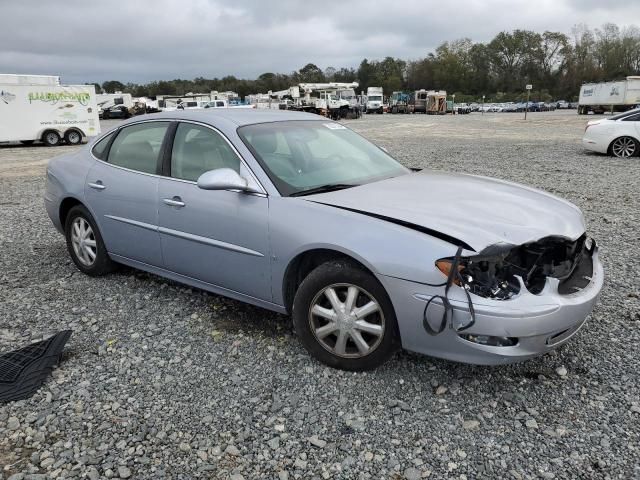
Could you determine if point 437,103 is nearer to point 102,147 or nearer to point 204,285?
point 102,147

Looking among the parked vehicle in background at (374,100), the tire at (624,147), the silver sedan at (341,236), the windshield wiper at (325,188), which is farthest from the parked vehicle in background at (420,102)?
the windshield wiper at (325,188)

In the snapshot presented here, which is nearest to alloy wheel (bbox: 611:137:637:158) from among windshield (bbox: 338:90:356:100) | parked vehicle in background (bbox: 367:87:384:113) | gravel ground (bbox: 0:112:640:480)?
gravel ground (bbox: 0:112:640:480)

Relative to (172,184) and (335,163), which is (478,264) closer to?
(335,163)

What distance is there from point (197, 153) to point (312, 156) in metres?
0.87

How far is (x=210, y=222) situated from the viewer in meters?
3.65

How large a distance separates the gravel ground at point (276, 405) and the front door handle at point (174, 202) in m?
0.89

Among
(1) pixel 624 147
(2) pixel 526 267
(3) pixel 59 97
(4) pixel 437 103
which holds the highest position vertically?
(3) pixel 59 97

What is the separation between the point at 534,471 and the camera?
2.39 meters

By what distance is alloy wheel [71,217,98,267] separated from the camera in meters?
4.86

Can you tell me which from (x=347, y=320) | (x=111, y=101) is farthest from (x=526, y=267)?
(x=111, y=101)

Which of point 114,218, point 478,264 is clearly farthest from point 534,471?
point 114,218

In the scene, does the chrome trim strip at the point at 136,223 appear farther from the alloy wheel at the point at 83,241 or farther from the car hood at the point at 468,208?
the car hood at the point at 468,208

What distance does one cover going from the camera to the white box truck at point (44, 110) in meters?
21.3

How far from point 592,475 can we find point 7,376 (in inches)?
131
